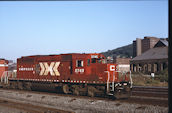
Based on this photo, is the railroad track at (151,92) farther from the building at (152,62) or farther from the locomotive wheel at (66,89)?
the building at (152,62)

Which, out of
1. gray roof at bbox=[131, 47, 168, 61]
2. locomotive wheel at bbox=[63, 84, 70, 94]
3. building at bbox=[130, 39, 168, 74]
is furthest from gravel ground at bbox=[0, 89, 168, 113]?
gray roof at bbox=[131, 47, 168, 61]

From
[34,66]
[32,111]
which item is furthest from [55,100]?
[34,66]

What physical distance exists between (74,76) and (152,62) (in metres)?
42.9

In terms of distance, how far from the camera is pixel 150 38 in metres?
84.6

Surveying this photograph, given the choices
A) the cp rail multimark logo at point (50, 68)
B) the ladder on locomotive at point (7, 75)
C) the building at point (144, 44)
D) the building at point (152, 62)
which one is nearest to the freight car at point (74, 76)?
the cp rail multimark logo at point (50, 68)

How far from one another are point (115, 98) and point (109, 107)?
3351 millimetres

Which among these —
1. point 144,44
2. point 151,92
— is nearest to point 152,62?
point 144,44

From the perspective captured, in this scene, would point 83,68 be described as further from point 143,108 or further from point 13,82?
point 13,82

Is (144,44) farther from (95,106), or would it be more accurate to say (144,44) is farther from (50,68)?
(95,106)

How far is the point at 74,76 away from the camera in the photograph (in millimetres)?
17938

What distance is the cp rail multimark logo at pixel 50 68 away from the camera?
2010 cm

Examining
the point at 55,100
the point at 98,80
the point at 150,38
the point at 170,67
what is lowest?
the point at 55,100

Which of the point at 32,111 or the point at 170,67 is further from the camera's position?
the point at 32,111

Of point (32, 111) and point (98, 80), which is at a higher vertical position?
point (98, 80)
